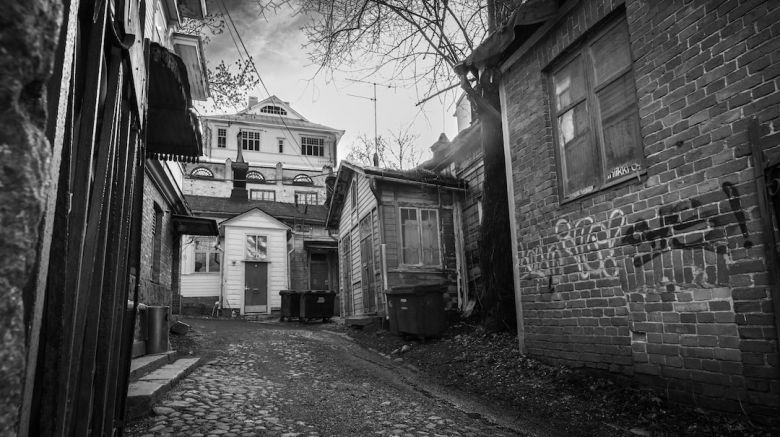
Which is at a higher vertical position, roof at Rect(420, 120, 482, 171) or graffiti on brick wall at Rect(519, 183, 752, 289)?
roof at Rect(420, 120, 482, 171)

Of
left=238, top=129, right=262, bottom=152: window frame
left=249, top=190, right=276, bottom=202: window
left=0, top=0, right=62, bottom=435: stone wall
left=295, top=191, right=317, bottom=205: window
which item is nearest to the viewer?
left=0, top=0, right=62, bottom=435: stone wall

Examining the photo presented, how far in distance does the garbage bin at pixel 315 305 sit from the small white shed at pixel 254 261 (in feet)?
19.5

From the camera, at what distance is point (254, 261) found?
2381cm

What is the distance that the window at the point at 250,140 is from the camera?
35.8 m

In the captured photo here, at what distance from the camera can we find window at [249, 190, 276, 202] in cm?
3368

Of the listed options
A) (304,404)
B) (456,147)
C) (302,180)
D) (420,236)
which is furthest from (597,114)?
(302,180)

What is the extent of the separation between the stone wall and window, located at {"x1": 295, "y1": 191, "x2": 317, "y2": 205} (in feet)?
112

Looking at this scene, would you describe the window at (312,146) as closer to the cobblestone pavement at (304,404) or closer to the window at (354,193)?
the window at (354,193)

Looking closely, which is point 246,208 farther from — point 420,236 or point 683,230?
point 683,230

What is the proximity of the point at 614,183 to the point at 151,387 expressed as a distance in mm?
5057

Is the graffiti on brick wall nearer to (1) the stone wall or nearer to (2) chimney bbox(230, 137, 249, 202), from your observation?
(1) the stone wall

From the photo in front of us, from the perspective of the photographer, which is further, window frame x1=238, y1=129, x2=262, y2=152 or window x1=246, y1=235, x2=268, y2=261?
window frame x1=238, y1=129, x2=262, y2=152

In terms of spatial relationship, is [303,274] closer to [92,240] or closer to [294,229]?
[294,229]

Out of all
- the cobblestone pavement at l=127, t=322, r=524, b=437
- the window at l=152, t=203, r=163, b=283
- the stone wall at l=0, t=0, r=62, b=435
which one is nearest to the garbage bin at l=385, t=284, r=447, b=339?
the cobblestone pavement at l=127, t=322, r=524, b=437
